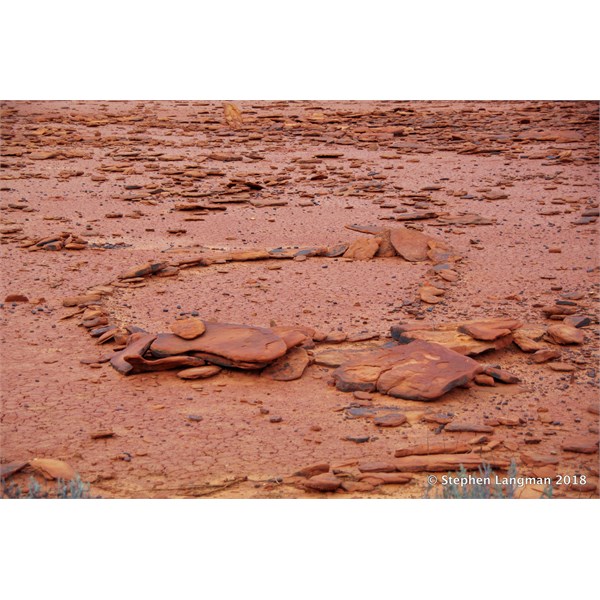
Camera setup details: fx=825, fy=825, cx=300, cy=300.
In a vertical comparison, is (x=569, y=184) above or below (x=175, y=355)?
above

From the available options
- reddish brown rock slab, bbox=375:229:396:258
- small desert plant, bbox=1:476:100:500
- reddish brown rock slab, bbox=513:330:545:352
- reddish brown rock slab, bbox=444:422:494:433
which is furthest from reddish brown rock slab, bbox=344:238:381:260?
small desert plant, bbox=1:476:100:500

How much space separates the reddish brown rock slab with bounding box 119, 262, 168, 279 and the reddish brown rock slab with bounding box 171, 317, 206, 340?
6.25 ft

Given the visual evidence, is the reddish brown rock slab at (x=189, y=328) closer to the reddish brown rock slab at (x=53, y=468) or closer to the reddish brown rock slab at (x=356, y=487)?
the reddish brown rock slab at (x=53, y=468)

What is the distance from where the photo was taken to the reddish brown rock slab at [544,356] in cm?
556

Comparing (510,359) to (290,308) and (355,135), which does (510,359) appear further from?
(355,135)

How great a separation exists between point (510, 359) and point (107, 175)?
801 cm

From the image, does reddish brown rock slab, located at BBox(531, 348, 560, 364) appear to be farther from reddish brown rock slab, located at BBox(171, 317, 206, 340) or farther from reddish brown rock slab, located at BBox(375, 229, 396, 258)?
reddish brown rock slab, located at BBox(375, 229, 396, 258)

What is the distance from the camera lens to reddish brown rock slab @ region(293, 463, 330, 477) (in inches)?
166

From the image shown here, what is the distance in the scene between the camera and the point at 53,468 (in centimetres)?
424

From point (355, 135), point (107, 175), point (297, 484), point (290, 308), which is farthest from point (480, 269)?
point (355, 135)

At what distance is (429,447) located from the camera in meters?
4.45

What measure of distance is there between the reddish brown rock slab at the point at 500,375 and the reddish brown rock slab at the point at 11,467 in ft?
9.34

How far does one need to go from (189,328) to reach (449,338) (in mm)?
1799

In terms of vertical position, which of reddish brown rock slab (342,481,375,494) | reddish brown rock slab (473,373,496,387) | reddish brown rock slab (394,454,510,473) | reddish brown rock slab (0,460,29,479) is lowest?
reddish brown rock slab (0,460,29,479)
